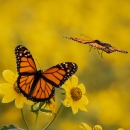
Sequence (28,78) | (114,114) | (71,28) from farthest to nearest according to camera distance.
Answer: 1. (71,28)
2. (114,114)
3. (28,78)

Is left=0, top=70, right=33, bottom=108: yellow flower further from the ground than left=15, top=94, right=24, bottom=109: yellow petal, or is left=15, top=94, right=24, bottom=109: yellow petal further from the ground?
left=0, top=70, right=33, bottom=108: yellow flower

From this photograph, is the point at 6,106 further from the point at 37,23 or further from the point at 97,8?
the point at 97,8

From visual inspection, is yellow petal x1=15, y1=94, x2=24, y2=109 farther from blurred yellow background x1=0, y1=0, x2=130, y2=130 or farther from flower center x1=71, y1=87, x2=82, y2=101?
Result: blurred yellow background x1=0, y1=0, x2=130, y2=130

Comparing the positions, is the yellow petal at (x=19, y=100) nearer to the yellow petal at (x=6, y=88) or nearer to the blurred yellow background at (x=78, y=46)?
the yellow petal at (x=6, y=88)

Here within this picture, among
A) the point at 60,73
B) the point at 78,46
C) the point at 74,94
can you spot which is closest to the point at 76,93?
the point at 74,94

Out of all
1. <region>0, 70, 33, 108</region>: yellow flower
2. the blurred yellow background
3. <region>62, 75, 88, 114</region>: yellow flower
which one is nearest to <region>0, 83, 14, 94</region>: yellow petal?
<region>0, 70, 33, 108</region>: yellow flower

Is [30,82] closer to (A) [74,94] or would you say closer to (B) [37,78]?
(B) [37,78]

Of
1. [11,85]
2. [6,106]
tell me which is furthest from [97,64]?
[11,85]
